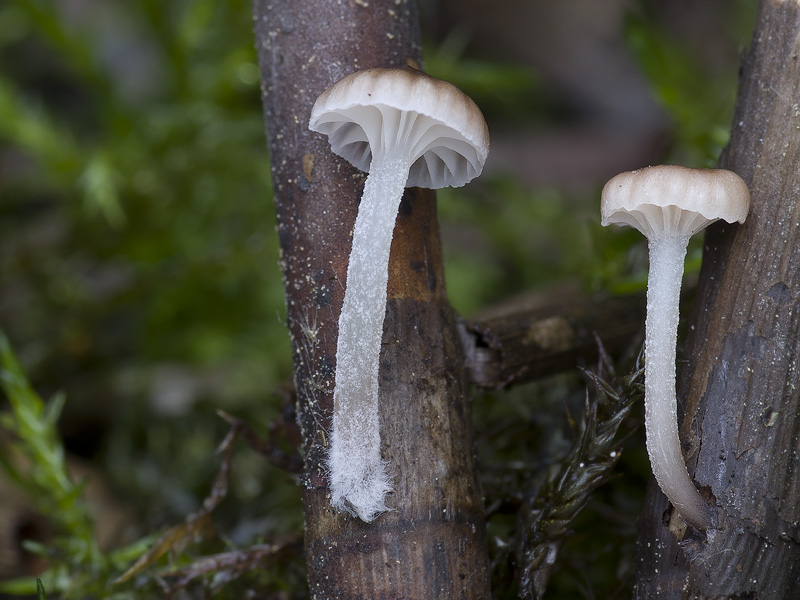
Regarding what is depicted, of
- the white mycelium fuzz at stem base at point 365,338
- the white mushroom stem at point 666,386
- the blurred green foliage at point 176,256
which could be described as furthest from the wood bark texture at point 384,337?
the blurred green foliage at point 176,256

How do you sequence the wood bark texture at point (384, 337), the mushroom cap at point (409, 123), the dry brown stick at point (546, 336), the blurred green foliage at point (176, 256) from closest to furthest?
the mushroom cap at point (409, 123), the wood bark texture at point (384, 337), the dry brown stick at point (546, 336), the blurred green foliage at point (176, 256)

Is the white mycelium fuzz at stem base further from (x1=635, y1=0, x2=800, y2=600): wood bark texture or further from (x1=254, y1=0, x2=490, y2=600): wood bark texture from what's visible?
(x1=635, y1=0, x2=800, y2=600): wood bark texture

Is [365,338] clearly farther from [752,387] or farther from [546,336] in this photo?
[752,387]

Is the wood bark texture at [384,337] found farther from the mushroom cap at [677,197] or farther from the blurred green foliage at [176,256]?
the blurred green foliage at [176,256]

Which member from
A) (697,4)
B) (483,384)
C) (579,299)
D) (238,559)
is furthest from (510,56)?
(238,559)

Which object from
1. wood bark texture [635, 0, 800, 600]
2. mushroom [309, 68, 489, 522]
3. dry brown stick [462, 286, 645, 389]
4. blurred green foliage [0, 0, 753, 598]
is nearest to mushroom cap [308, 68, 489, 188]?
mushroom [309, 68, 489, 522]

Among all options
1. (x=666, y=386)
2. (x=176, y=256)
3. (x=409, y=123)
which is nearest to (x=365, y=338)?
(x=409, y=123)
